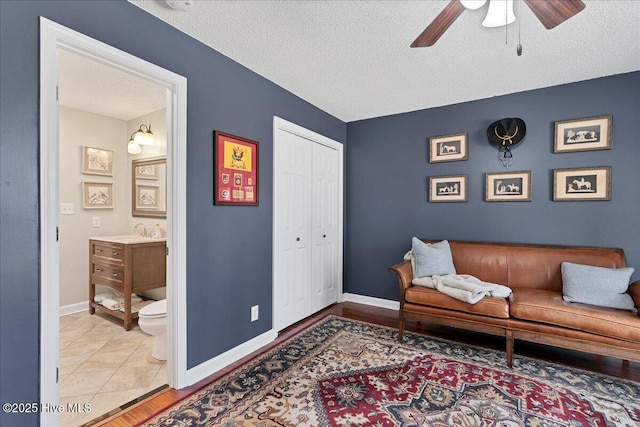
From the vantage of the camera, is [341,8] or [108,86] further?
[108,86]

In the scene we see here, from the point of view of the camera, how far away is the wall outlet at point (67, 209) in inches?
138

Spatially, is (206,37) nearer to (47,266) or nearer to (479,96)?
(47,266)

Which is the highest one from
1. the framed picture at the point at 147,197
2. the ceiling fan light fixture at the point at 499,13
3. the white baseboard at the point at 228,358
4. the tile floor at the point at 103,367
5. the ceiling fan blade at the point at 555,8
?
the ceiling fan light fixture at the point at 499,13

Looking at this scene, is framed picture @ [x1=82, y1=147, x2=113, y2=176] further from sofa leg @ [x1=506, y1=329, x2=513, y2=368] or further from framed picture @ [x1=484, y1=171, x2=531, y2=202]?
sofa leg @ [x1=506, y1=329, x2=513, y2=368]

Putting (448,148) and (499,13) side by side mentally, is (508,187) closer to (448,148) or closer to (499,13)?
(448,148)

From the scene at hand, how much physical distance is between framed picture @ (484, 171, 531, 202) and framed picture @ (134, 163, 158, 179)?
3.97m

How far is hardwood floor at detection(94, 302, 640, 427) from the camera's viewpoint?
71.7 inches

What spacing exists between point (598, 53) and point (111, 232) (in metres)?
5.39

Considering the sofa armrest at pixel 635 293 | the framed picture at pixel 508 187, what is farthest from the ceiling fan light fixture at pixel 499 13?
the sofa armrest at pixel 635 293

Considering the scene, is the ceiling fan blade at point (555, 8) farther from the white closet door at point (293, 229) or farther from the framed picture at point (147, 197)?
the framed picture at point (147, 197)

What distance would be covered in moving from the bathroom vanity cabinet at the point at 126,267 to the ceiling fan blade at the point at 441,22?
319 centimetres

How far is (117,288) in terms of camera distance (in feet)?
10.4

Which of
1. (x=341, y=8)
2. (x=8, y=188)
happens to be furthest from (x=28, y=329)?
(x=341, y=8)

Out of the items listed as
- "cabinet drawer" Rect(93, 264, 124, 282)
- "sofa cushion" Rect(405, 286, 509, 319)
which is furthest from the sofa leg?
"cabinet drawer" Rect(93, 264, 124, 282)
